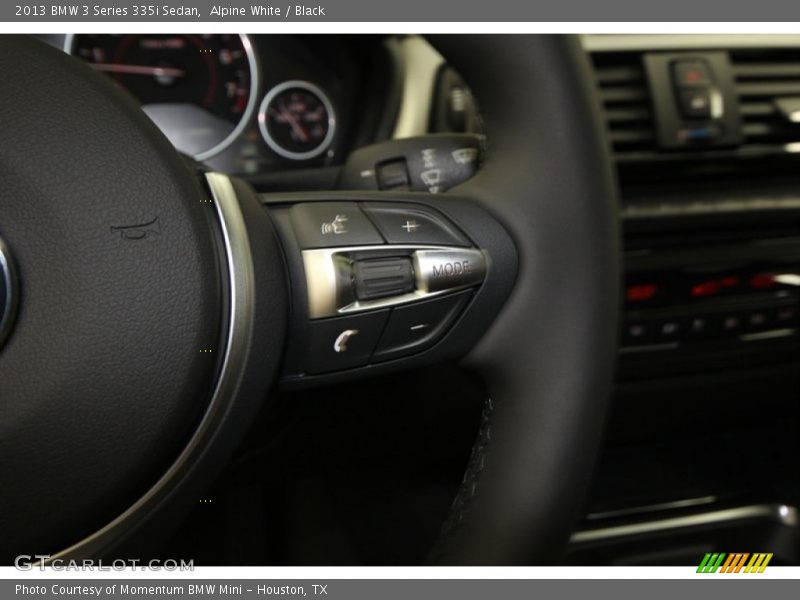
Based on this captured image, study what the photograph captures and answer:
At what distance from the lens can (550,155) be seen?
56cm

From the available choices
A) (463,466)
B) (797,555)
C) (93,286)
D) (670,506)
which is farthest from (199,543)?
(797,555)

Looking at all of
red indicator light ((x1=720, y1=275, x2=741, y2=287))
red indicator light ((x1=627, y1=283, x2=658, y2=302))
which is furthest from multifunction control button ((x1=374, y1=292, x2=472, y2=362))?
red indicator light ((x1=720, y1=275, x2=741, y2=287))

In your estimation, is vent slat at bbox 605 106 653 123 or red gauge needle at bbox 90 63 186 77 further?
red gauge needle at bbox 90 63 186 77

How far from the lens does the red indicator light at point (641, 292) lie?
Answer: 101 centimetres

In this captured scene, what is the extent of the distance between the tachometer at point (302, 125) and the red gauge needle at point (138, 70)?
0.14 m

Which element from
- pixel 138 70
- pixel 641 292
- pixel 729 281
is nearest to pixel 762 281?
pixel 729 281

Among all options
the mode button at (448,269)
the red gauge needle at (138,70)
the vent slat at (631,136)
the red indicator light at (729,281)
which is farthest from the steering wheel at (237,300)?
the red gauge needle at (138,70)

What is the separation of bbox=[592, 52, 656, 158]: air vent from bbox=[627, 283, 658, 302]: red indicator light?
18 cm

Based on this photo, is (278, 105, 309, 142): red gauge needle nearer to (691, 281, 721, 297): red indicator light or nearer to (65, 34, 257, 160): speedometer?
(65, 34, 257, 160): speedometer

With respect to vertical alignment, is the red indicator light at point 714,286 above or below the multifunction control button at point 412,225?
below

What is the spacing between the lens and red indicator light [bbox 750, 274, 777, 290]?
1.05 metres

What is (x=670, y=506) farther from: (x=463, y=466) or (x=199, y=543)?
(x=199, y=543)

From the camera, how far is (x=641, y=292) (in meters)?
1.01

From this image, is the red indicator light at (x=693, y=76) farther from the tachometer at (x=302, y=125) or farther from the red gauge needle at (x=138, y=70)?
the red gauge needle at (x=138, y=70)
